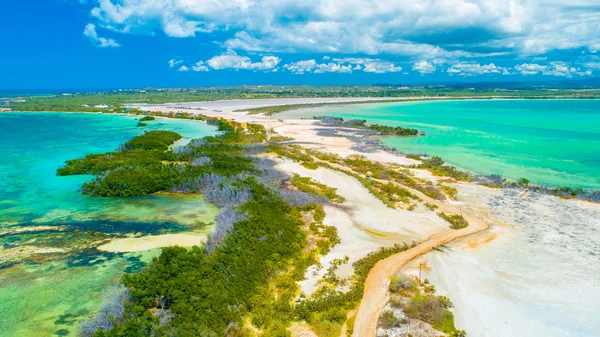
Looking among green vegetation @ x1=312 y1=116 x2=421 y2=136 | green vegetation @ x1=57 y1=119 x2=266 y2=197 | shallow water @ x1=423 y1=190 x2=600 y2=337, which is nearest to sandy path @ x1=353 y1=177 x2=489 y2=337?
shallow water @ x1=423 y1=190 x2=600 y2=337

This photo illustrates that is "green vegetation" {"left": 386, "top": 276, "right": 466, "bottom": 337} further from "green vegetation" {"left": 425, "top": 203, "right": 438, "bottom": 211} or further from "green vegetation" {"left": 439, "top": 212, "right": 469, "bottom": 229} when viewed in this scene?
"green vegetation" {"left": 425, "top": 203, "right": 438, "bottom": 211}

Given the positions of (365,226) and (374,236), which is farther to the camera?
(365,226)

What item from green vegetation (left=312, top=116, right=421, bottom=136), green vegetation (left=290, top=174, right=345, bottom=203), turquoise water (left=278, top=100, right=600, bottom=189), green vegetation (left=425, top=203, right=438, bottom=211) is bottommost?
turquoise water (left=278, top=100, right=600, bottom=189)

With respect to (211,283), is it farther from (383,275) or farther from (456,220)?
(456,220)

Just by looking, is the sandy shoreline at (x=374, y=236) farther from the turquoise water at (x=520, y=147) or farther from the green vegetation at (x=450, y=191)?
the turquoise water at (x=520, y=147)

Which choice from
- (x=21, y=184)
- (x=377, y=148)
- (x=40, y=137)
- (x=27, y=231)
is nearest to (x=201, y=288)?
(x=27, y=231)

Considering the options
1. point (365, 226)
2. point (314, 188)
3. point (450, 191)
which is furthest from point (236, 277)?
point (450, 191)
